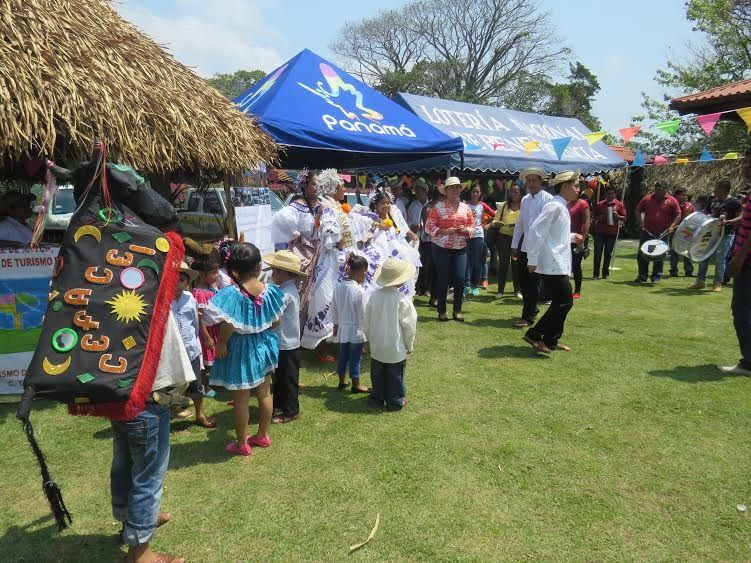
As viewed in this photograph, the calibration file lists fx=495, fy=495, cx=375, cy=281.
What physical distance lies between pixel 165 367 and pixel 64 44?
3.72 m

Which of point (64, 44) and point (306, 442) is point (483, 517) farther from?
point (64, 44)

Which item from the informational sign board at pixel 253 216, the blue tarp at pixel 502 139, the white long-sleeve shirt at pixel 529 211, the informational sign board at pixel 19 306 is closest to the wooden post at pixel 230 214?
the informational sign board at pixel 253 216

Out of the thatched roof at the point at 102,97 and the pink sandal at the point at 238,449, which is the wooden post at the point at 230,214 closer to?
A: the thatched roof at the point at 102,97

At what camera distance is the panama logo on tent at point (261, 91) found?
6623 mm

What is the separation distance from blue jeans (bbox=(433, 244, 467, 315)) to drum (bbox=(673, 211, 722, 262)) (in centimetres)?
493

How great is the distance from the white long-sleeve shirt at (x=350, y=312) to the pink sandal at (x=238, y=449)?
4.42ft

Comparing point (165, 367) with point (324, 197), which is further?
point (324, 197)

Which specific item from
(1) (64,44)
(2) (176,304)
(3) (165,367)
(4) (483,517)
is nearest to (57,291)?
(3) (165,367)

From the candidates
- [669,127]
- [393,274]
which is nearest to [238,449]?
[393,274]

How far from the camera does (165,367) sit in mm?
2213

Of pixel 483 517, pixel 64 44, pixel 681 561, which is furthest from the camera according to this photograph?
pixel 64 44

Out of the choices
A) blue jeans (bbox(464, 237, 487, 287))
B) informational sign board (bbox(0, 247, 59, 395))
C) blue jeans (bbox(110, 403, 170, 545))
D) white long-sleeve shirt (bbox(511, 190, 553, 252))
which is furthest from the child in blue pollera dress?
blue jeans (bbox(464, 237, 487, 287))

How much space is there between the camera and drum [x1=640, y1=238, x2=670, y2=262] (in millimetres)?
9554

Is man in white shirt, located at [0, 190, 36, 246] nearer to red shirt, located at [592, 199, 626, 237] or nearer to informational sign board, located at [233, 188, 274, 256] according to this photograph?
informational sign board, located at [233, 188, 274, 256]
